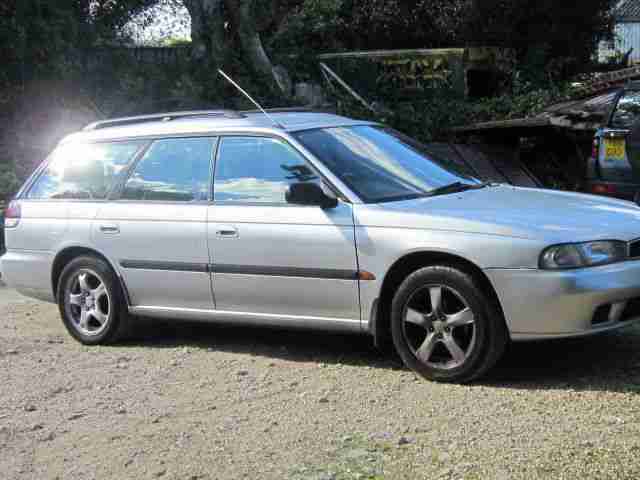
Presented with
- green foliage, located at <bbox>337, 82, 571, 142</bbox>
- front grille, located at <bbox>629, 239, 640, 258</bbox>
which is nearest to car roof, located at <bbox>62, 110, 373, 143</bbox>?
front grille, located at <bbox>629, 239, 640, 258</bbox>

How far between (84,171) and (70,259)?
661 mm

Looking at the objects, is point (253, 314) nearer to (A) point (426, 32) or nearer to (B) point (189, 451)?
(B) point (189, 451)

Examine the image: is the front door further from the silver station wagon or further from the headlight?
the headlight

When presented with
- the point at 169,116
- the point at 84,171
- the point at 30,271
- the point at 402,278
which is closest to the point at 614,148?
the point at 169,116

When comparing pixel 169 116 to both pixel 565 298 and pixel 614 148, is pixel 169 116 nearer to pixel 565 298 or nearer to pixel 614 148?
pixel 565 298

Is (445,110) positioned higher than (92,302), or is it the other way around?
(445,110)

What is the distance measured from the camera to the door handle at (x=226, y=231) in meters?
6.58

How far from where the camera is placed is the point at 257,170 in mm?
6711

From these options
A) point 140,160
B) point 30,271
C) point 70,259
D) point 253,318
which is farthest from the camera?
point 30,271

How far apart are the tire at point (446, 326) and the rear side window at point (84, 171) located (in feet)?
8.46

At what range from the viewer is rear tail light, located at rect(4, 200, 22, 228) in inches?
311

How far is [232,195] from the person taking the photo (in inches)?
266

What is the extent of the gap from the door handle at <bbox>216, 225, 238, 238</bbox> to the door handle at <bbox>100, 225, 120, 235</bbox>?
0.93 meters

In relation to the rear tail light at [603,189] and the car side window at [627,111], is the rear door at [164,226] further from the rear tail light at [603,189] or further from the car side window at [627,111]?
the car side window at [627,111]
